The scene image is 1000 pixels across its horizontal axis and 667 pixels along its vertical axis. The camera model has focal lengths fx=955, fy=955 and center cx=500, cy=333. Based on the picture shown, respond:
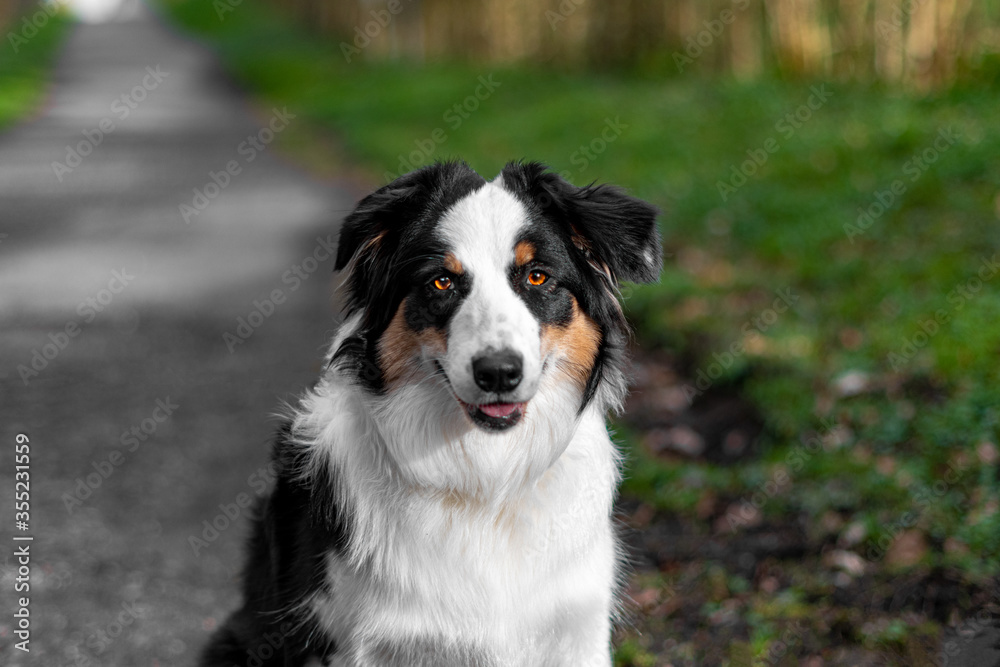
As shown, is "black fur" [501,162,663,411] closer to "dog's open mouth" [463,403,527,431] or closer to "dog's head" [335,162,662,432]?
"dog's head" [335,162,662,432]

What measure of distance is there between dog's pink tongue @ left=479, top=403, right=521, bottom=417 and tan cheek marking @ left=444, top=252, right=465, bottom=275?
420 millimetres

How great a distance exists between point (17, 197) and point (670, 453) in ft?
31.3

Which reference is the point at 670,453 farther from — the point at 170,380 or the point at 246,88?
the point at 246,88

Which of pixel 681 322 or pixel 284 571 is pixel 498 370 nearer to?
pixel 284 571

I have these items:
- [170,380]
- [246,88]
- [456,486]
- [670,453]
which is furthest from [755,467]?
[246,88]

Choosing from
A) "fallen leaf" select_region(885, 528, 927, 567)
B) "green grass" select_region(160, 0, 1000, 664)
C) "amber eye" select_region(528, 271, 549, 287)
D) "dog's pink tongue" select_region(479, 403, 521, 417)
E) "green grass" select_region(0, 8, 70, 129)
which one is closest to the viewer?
"dog's pink tongue" select_region(479, 403, 521, 417)

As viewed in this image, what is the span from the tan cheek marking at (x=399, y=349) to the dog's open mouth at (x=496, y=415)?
0.24 meters

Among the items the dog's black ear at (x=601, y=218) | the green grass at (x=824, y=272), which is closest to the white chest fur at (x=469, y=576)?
the dog's black ear at (x=601, y=218)

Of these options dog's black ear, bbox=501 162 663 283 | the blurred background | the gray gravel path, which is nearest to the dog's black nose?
dog's black ear, bbox=501 162 663 283

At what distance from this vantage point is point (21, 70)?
59.0 feet

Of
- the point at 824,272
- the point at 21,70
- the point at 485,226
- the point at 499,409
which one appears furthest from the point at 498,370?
the point at 21,70

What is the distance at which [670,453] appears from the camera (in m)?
5.77

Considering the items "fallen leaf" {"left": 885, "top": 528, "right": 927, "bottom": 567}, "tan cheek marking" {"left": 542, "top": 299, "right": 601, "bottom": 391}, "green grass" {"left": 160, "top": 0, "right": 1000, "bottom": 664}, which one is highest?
"tan cheek marking" {"left": 542, "top": 299, "right": 601, "bottom": 391}

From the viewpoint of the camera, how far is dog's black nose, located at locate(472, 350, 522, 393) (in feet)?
8.82
